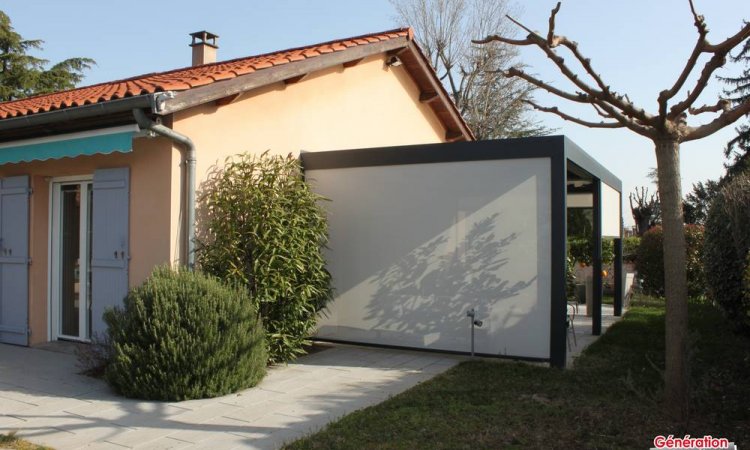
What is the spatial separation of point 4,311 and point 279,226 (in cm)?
527

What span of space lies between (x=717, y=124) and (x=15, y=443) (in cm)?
712

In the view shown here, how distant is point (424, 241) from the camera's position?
9.65 metres

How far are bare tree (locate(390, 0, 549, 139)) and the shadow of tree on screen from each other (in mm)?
→ 25629

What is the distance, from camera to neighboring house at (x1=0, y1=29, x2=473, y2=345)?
8.27 meters

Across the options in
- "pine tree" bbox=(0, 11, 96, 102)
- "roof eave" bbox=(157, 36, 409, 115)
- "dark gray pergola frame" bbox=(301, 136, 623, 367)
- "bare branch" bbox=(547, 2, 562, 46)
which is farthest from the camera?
"pine tree" bbox=(0, 11, 96, 102)

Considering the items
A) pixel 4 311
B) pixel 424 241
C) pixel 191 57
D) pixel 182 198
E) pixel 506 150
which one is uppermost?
pixel 191 57

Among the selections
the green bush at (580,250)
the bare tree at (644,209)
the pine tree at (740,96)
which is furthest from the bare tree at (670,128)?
the pine tree at (740,96)

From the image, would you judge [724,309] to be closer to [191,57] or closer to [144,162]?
[144,162]

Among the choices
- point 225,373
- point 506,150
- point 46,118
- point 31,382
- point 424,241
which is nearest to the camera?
point 225,373

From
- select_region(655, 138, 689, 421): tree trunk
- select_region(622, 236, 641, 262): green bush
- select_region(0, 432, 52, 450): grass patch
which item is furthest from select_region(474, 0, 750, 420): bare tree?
select_region(622, 236, 641, 262): green bush

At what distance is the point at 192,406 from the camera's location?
264 inches

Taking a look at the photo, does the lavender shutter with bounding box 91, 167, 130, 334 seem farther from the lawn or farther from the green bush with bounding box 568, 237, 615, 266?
the green bush with bounding box 568, 237, 615, 266

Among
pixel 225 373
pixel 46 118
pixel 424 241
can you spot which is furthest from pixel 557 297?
pixel 46 118

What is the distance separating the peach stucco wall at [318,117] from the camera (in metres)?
8.98
